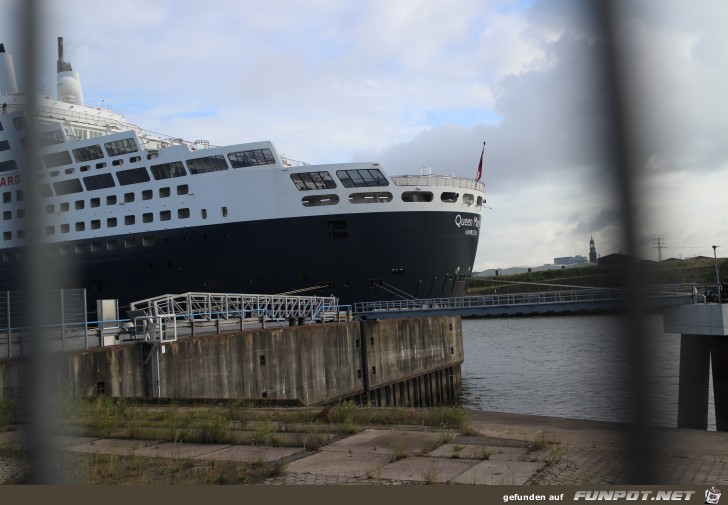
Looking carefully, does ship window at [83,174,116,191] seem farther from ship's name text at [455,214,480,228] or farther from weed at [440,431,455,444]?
weed at [440,431,455,444]

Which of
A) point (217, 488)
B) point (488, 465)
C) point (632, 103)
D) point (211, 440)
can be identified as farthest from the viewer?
point (211, 440)

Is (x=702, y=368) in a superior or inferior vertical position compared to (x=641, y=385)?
inferior

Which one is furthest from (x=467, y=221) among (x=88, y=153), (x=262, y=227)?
(x=88, y=153)

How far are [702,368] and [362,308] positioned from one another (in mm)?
19332

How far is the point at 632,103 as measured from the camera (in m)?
2.67

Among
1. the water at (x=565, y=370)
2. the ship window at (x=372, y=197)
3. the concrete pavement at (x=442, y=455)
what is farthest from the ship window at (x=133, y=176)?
the concrete pavement at (x=442, y=455)

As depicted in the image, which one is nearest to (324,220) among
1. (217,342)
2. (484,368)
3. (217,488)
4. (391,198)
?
(391,198)

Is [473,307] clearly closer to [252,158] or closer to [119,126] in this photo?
[252,158]

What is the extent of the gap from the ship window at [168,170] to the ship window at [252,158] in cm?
323

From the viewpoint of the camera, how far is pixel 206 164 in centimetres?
3850

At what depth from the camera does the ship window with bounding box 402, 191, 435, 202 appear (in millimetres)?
38281

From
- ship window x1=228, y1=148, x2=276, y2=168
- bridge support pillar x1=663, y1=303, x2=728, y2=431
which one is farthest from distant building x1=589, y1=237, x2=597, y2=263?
ship window x1=228, y1=148, x2=276, y2=168

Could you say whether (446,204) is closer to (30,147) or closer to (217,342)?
(217,342)

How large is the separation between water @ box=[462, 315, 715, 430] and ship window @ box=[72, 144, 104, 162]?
85.5 ft
